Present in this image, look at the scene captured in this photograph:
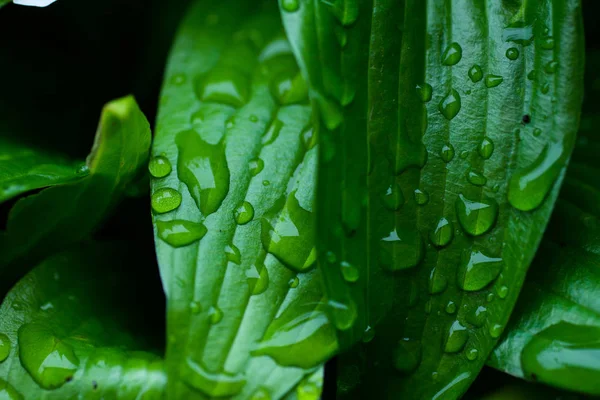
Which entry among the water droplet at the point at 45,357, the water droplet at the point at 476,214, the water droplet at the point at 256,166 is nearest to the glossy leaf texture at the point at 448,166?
the water droplet at the point at 476,214

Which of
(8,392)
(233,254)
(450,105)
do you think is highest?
(450,105)

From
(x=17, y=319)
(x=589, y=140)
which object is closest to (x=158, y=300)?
(x=17, y=319)

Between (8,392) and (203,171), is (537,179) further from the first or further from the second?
(8,392)

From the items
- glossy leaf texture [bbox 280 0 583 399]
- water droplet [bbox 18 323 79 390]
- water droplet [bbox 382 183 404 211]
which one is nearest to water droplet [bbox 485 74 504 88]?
glossy leaf texture [bbox 280 0 583 399]

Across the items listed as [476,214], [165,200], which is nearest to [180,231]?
[165,200]

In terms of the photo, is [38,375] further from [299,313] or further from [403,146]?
[403,146]

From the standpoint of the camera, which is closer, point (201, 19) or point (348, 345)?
point (348, 345)

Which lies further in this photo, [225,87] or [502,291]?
[225,87]

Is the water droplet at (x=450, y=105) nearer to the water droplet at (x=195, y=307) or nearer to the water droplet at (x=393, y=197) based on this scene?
the water droplet at (x=393, y=197)
